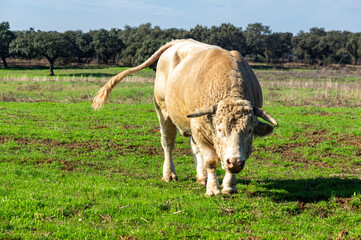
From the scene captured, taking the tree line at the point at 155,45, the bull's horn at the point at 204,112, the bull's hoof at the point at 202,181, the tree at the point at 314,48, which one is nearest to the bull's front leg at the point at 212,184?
the bull's hoof at the point at 202,181

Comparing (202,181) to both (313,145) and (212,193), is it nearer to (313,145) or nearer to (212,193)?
(212,193)

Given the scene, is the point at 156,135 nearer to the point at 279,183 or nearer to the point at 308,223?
the point at 279,183

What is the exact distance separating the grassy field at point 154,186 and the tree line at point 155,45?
53068mm

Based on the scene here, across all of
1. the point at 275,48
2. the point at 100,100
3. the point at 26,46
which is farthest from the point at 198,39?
the point at 100,100

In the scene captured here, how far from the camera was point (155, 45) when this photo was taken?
66.4 meters

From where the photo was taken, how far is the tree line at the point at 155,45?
67438 millimetres

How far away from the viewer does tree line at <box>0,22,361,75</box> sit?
2655 inches

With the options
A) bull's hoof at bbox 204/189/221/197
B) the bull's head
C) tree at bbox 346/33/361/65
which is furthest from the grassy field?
tree at bbox 346/33/361/65

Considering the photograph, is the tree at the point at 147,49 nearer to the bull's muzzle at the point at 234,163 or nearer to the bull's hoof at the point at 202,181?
A: the bull's hoof at the point at 202,181

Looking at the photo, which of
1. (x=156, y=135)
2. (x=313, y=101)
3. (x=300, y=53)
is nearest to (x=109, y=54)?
(x=300, y=53)

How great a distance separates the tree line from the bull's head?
200 ft

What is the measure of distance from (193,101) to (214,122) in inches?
43.2

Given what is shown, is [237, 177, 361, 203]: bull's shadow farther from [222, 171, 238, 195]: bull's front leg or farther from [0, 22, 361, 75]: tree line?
[0, 22, 361, 75]: tree line

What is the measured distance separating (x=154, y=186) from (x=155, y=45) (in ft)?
196
